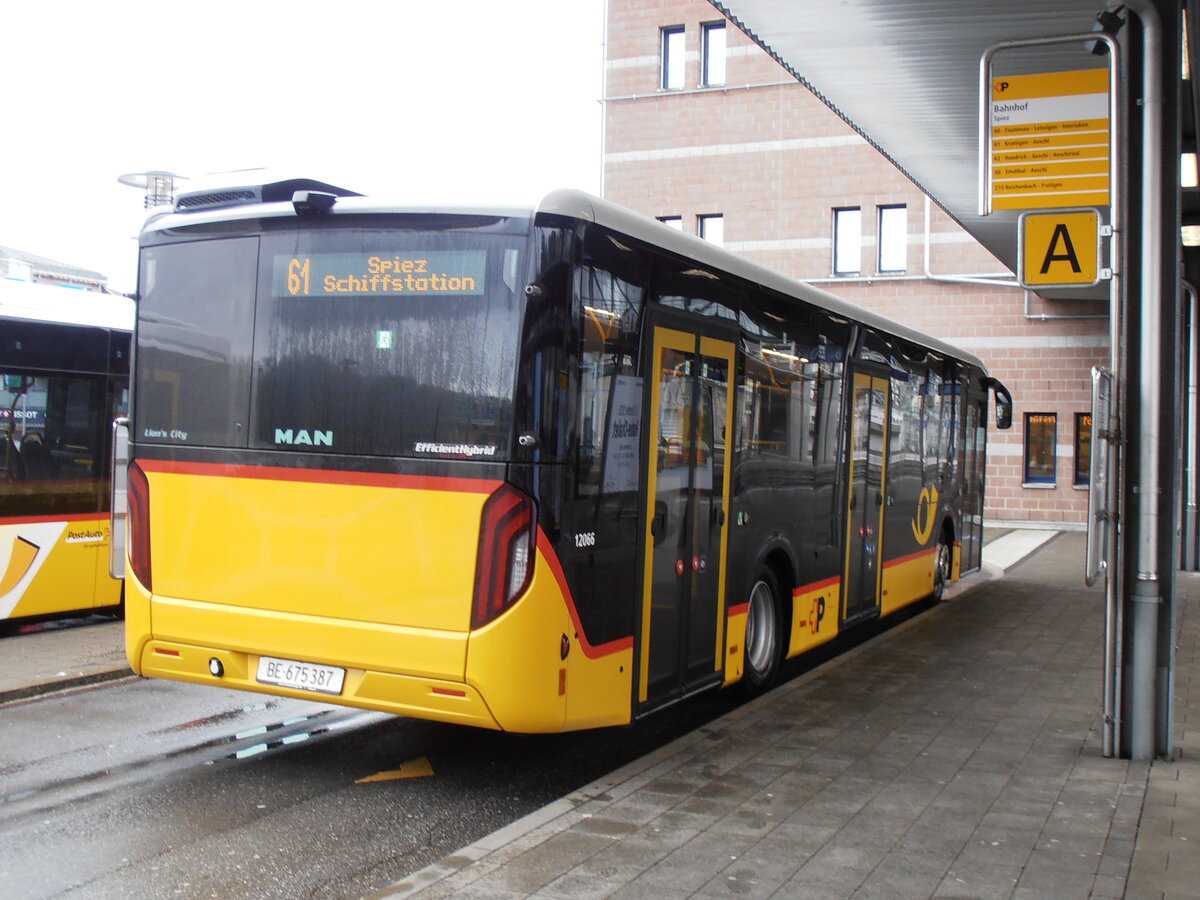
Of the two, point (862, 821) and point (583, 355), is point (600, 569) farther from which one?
point (862, 821)

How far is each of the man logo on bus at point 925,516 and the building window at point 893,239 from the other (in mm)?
17271

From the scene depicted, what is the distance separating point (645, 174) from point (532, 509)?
91.2 ft

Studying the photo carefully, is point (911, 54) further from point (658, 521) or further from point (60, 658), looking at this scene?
point (60, 658)

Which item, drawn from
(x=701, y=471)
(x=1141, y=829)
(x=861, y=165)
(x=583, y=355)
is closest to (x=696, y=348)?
(x=701, y=471)

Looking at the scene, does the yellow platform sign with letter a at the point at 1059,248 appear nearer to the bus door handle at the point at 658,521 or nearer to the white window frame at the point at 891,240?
the bus door handle at the point at 658,521

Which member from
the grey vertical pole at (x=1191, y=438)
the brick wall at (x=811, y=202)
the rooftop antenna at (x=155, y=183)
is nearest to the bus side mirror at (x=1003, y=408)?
the grey vertical pole at (x=1191, y=438)

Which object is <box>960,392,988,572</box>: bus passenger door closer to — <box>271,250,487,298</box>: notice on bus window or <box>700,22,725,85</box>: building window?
<box>271,250,487,298</box>: notice on bus window

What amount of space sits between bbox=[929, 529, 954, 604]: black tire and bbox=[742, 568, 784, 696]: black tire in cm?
561

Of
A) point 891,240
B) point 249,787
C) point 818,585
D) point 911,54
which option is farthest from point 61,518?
point 891,240

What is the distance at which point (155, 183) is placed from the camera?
14445mm

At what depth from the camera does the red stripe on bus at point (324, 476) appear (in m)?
5.73

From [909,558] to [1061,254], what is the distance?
6305mm

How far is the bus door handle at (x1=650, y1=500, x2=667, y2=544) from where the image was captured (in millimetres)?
6680

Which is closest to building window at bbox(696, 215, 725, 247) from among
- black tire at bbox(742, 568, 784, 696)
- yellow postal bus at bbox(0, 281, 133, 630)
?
yellow postal bus at bbox(0, 281, 133, 630)
